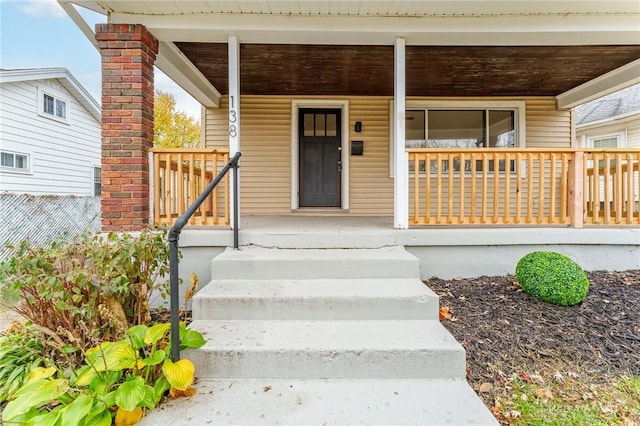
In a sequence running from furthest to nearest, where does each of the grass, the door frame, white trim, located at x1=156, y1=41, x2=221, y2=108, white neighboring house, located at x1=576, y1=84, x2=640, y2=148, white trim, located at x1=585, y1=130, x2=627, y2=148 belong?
white trim, located at x1=585, y1=130, x2=627, y2=148 < white neighboring house, located at x1=576, y1=84, x2=640, y2=148 < the door frame < white trim, located at x1=156, y1=41, x2=221, y2=108 < the grass

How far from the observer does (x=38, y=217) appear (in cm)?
715

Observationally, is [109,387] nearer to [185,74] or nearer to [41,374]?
[41,374]

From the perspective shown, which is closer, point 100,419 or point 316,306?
point 100,419

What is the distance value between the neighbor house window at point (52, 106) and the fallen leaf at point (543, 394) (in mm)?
12553

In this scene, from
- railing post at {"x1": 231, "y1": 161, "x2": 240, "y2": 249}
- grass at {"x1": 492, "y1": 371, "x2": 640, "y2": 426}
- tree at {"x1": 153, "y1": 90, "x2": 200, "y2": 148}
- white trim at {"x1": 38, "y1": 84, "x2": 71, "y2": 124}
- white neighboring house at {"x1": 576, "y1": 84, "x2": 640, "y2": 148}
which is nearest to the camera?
grass at {"x1": 492, "y1": 371, "x2": 640, "y2": 426}

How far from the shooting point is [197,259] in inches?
140

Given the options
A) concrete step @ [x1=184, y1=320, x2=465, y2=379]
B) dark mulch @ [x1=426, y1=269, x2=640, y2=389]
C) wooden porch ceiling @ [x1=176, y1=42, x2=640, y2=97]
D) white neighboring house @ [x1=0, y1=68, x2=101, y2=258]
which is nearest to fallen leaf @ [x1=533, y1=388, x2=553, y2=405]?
dark mulch @ [x1=426, y1=269, x2=640, y2=389]

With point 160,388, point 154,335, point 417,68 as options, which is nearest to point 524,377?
point 160,388

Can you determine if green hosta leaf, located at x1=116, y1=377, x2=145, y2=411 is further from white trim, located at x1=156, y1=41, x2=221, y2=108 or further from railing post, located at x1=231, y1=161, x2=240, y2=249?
white trim, located at x1=156, y1=41, x2=221, y2=108

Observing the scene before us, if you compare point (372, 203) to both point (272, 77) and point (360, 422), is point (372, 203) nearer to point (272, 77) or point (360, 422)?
point (272, 77)

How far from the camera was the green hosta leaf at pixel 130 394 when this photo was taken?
5.63 feet

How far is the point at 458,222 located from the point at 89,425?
3.58 m

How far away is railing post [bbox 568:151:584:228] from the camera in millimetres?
3880

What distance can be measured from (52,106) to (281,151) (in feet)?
27.9
